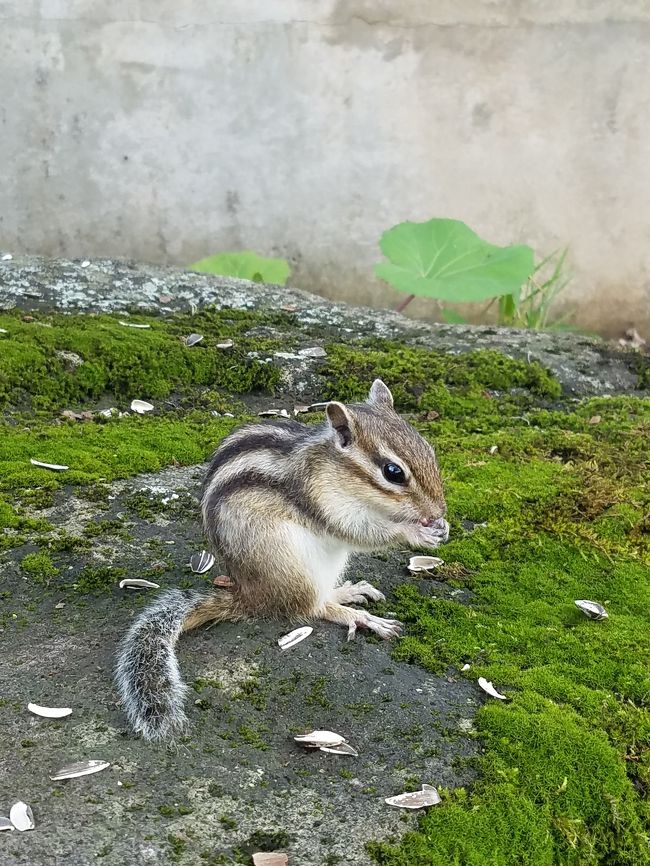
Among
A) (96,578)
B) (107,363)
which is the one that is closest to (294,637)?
(96,578)

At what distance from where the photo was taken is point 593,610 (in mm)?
2594

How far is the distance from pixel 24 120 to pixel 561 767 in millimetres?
6498

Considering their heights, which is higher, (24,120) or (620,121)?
(620,121)

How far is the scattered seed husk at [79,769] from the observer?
1.87m

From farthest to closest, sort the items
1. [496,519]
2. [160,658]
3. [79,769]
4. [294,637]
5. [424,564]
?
[496,519] < [424,564] < [294,637] < [160,658] < [79,769]

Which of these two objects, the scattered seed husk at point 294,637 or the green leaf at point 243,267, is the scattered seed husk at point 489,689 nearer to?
the scattered seed husk at point 294,637

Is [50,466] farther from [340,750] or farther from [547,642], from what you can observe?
[547,642]

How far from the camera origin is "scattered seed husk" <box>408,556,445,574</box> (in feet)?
9.46

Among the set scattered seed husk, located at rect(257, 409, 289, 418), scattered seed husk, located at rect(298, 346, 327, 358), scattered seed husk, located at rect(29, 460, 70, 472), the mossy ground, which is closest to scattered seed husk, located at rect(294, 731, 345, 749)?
the mossy ground

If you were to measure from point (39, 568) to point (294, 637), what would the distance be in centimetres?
82

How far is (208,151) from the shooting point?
705cm

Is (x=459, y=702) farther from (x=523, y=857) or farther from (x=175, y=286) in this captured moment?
(x=175, y=286)

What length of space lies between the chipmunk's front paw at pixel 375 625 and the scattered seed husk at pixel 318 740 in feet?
1.51

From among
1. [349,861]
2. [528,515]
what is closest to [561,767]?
[349,861]
